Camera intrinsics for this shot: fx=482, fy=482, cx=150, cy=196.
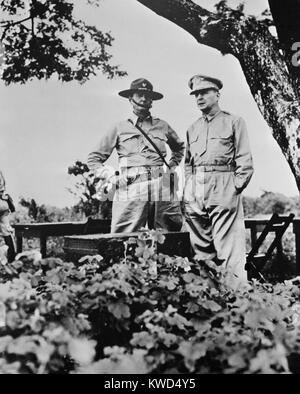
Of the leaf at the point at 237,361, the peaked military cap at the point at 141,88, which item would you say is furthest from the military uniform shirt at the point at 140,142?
the leaf at the point at 237,361

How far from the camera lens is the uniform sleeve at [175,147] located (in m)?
4.26

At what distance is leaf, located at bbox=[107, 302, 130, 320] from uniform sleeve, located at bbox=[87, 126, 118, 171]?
1.87 m

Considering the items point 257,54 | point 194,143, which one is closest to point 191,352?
point 194,143

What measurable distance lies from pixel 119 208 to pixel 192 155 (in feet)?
2.58

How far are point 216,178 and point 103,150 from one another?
40.1 inches

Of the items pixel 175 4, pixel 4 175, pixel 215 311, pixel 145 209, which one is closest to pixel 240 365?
pixel 215 311

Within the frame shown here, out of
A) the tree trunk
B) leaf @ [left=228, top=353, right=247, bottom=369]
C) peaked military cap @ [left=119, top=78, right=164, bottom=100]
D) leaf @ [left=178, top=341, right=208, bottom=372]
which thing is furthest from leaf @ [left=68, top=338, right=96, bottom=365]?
the tree trunk

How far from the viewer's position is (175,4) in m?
4.20

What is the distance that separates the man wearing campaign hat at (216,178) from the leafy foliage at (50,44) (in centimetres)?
81

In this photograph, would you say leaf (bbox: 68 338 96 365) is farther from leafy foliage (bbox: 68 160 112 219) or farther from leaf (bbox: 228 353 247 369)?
leafy foliage (bbox: 68 160 112 219)

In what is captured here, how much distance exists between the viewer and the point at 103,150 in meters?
4.23

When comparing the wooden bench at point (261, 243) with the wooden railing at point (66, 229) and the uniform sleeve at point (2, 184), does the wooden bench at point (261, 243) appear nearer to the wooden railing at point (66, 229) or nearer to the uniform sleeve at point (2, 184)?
the wooden railing at point (66, 229)

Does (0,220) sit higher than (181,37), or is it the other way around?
(181,37)

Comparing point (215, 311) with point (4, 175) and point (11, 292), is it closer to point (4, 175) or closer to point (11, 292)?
point (11, 292)
